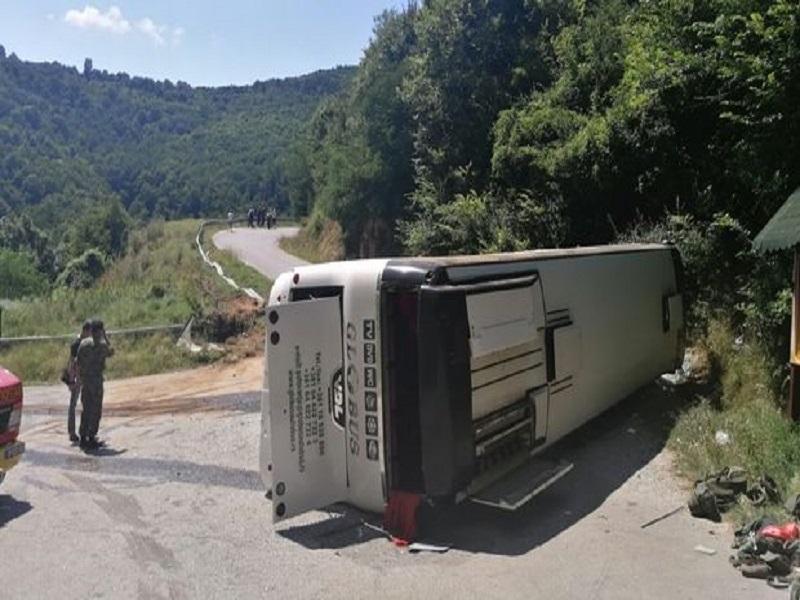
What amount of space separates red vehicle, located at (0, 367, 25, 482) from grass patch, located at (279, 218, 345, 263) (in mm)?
25431

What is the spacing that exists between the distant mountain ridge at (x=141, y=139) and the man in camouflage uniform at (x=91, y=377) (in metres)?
77.0

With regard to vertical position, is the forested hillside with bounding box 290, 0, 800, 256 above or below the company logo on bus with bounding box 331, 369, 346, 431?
above

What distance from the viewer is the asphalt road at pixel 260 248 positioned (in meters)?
34.0

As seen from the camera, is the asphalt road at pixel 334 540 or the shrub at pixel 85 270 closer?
the asphalt road at pixel 334 540

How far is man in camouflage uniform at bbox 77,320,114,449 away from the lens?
415 inches

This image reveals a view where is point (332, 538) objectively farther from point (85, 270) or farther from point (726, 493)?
point (85, 270)

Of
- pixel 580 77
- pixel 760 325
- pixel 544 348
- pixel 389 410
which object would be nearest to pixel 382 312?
pixel 389 410

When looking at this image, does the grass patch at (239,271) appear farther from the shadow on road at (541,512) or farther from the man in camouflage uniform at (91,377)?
the shadow on road at (541,512)

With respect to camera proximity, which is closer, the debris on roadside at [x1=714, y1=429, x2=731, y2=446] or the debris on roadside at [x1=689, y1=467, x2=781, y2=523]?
the debris on roadside at [x1=689, y1=467, x2=781, y2=523]

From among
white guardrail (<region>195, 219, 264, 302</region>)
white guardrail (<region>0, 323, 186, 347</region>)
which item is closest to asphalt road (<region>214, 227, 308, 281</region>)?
white guardrail (<region>195, 219, 264, 302</region>)

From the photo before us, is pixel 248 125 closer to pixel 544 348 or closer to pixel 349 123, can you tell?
pixel 349 123

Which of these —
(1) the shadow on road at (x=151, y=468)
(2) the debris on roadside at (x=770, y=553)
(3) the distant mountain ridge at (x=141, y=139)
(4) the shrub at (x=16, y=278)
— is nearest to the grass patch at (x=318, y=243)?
(1) the shadow on road at (x=151, y=468)

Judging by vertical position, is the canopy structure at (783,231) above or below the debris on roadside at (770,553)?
above

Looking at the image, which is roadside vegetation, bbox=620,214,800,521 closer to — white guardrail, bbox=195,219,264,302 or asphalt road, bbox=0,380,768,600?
asphalt road, bbox=0,380,768,600
